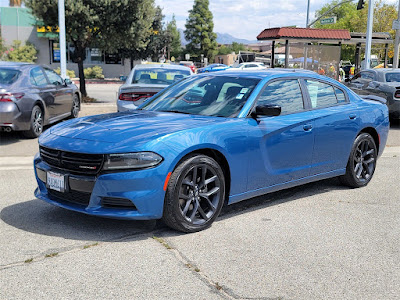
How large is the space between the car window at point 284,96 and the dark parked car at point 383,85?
808 cm

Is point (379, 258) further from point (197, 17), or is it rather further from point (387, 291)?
point (197, 17)

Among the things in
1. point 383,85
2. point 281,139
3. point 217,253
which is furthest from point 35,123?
point 383,85

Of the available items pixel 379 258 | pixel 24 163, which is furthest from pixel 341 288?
pixel 24 163

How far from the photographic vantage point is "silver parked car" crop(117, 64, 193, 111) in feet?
32.7

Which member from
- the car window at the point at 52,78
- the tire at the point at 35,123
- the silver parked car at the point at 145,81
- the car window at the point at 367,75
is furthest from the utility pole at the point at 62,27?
the car window at the point at 367,75

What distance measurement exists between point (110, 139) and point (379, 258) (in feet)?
8.20

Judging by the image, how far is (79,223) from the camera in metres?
4.89

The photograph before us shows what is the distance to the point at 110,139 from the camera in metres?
4.44

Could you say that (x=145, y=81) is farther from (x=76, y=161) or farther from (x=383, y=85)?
(x=76, y=161)

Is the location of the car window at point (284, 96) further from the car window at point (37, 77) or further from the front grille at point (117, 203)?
the car window at point (37, 77)

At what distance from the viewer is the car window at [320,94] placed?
6.01 metres

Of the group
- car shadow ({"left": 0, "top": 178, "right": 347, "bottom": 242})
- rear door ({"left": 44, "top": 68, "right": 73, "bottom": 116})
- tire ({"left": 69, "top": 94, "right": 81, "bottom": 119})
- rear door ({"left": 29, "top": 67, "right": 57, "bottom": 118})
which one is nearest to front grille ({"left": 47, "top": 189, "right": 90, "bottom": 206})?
car shadow ({"left": 0, "top": 178, "right": 347, "bottom": 242})

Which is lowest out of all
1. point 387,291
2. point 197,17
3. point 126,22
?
point 387,291

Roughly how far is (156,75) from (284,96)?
19.9 ft
